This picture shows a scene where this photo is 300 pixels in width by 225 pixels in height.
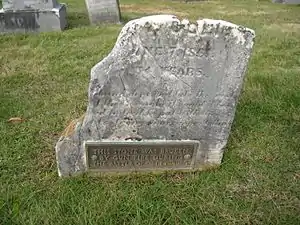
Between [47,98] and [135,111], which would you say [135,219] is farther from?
[47,98]

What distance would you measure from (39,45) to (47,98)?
2213 millimetres

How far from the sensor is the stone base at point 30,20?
7344mm

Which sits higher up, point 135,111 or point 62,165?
point 135,111

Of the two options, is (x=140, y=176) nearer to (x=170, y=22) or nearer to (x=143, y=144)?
(x=143, y=144)

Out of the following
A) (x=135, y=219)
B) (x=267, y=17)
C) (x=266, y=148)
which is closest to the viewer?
(x=135, y=219)

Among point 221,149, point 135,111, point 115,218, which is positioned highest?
point 135,111

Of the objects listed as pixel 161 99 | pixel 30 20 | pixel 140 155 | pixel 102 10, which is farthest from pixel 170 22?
pixel 102 10

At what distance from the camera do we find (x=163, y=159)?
10.5ft

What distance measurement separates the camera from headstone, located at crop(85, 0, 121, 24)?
834 centimetres

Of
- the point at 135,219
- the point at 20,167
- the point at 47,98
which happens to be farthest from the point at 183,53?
the point at 47,98

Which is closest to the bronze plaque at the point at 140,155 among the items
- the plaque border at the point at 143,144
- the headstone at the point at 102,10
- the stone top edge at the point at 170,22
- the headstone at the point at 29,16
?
the plaque border at the point at 143,144

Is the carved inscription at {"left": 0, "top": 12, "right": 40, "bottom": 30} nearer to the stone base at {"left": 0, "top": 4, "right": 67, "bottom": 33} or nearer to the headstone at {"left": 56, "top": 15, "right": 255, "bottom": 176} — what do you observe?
the stone base at {"left": 0, "top": 4, "right": 67, "bottom": 33}

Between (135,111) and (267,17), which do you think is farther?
(267,17)

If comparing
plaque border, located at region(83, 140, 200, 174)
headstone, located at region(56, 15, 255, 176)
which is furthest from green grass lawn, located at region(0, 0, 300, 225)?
headstone, located at region(56, 15, 255, 176)
